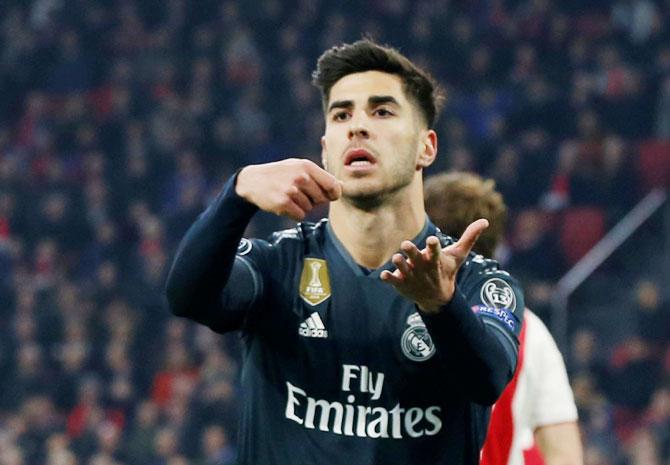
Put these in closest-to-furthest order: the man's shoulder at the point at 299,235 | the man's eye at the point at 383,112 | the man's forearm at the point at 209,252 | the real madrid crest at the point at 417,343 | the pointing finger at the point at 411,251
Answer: the pointing finger at the point at 411,251
the man's forearm at the point at 209,252
the real madrid crest at the point at 417,343
the man's eye at the point at 383,112
the man's shoulder at the point at 299,235

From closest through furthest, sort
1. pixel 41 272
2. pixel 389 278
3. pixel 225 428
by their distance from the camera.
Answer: pixel 389 278 < pixel 225 428 < pixel 41 272

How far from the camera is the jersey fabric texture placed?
4.50 meters

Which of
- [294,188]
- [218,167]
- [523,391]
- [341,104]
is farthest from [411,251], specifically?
[218,167]

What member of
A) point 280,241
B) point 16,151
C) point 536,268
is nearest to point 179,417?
Result: point 536,268

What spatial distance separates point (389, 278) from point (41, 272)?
10.8 m

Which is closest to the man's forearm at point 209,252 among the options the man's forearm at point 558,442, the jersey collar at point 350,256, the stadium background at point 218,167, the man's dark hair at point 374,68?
the jersey collar at point 350,256

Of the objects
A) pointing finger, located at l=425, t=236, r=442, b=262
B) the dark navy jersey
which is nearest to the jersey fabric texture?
the dark navy jersey

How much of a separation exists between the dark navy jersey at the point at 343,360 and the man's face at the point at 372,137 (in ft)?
0.72

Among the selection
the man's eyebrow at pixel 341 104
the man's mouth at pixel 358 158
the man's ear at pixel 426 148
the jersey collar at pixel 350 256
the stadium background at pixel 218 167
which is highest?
the stadium background at pixel 218 167

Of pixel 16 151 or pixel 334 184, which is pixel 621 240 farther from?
pixel 334 184

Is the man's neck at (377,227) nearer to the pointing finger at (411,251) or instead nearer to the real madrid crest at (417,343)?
the real madrid crest at (417,343)

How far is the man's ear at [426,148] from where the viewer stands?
12.4 feet

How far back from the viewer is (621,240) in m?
12.5

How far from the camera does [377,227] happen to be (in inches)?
147
